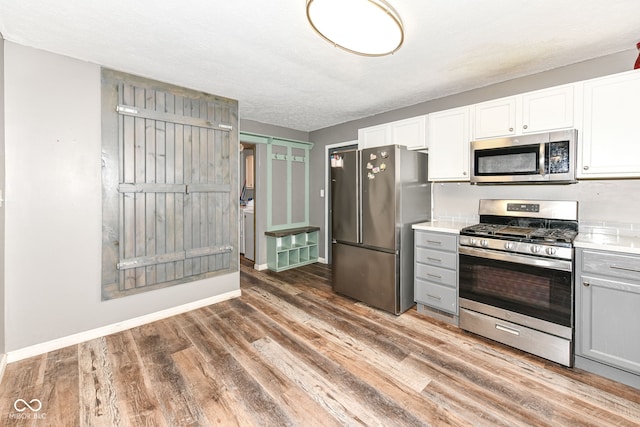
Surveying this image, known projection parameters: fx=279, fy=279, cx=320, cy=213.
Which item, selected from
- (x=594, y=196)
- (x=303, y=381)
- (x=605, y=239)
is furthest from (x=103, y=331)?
(x=594, y=196)

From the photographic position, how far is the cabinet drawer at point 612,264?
184 cm

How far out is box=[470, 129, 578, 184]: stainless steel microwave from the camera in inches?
90.4

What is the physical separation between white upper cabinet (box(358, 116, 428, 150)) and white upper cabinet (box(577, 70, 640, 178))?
136cm

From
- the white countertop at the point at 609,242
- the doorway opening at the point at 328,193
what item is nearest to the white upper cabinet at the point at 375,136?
the doorway opening at the point at 328,193

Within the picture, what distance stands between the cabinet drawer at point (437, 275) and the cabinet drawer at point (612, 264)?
3.21ft

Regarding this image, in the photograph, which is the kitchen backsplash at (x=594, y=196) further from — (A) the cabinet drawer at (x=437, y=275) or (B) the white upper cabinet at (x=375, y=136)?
(B) the white upper cabinet at (x=375, y=136)

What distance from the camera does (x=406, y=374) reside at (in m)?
2.05

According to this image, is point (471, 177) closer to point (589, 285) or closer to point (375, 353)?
point (589, 285)

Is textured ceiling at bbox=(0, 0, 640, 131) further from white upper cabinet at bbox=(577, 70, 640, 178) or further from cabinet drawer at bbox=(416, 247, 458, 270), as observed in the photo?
cabinet drawer at bbox=(416, 247, 458, 270)

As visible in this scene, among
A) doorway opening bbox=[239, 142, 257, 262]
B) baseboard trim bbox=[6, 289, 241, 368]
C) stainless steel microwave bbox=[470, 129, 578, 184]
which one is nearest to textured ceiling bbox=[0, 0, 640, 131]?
stainless steel microwave bbox=[470, 129, 578, 184]

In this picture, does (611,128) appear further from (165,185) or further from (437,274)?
(165,185)

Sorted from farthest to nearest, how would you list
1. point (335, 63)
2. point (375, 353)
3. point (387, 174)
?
1. point (387, 174)
2. point (335, 63)
3. point (375, 353)

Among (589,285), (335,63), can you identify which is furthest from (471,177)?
(335,63)

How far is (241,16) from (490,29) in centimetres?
174
